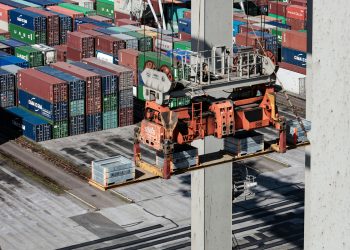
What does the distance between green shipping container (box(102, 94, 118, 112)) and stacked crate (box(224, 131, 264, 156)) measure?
162 ft

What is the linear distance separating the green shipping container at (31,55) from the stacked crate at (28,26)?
9.44 meters

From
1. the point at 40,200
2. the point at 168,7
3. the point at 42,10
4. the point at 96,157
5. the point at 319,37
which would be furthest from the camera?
the point at 168,7

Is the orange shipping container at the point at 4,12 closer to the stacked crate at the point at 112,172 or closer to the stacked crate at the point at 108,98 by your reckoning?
the stacked crate at the point at 108,98

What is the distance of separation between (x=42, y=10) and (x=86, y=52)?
17106 millimetres

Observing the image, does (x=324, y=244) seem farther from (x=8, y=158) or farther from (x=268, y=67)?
(x=8, y=158)

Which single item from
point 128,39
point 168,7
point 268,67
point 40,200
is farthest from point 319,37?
→ point 168,7

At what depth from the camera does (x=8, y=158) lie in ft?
286

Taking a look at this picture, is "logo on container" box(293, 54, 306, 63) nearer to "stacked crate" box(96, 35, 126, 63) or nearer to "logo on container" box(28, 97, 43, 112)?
"stacked crate" box(96, 35, 126, 63)

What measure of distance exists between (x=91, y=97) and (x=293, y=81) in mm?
28914

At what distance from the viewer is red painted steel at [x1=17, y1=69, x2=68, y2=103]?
89.6 m

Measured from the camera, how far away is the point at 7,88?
9525 cm

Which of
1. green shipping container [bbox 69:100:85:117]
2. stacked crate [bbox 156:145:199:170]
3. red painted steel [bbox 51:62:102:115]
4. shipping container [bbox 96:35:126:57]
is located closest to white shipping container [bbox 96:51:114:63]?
shipping container [bbox 96:35:126:57]

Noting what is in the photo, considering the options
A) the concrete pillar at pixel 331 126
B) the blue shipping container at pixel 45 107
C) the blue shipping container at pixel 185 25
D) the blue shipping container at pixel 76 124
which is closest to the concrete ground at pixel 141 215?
the blue shipping container at pixel 45 107

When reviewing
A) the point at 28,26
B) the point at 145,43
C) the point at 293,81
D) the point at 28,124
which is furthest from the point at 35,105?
the point at 293,81
